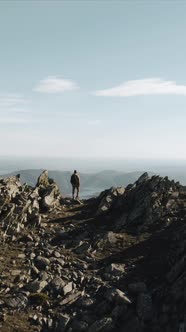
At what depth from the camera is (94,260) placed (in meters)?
30.7

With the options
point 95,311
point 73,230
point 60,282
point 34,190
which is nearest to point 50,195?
point 34,190

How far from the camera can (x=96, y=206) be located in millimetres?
45906

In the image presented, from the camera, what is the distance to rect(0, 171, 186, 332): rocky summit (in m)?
23.2

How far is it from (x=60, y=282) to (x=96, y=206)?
19.5m

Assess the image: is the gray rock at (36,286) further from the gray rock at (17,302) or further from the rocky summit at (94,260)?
the gray rock at (17,302)

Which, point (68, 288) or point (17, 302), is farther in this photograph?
point (68, 288)

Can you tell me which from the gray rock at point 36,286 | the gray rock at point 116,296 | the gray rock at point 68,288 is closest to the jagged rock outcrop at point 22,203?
the gray rock at point 36,286

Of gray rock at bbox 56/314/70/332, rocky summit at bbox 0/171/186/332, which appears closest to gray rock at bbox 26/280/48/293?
rocky summit at bbox 0/171/186/332

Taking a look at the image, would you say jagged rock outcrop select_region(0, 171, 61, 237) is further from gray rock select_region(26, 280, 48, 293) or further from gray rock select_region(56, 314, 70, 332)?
gray rock select_region(56, 314, 70, 332)

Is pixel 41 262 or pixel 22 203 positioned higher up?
pixel 22 203

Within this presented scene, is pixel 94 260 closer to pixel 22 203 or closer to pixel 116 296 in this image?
pixel 116 296

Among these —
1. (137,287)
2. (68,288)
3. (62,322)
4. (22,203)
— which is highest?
(22,203)

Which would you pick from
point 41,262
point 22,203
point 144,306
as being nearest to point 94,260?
point 41,262

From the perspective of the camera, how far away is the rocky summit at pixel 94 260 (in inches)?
915
